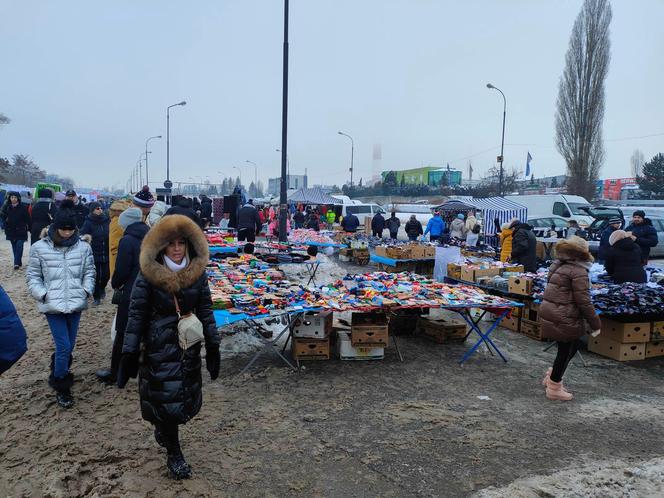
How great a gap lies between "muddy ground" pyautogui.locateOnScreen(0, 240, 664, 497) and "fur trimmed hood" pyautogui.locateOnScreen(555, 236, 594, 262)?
146 centimetres

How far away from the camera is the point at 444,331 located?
677 centimetres

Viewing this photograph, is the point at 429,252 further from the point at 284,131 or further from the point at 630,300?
the point at 630,300

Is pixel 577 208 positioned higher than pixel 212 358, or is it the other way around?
pixel 577 208

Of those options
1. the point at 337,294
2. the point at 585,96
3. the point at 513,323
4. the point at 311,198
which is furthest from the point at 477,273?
the point at 585,96

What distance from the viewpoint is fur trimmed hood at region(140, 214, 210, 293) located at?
298 centimetres

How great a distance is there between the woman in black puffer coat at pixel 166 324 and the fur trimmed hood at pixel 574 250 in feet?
11.3

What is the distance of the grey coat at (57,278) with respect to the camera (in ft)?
13.8

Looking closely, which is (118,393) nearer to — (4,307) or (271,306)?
(271,306)

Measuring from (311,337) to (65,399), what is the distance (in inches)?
101

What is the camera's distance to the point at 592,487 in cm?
337

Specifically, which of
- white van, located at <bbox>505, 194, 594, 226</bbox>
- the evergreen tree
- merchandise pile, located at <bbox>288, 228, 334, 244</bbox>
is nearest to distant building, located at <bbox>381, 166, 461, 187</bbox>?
the evergreen tree

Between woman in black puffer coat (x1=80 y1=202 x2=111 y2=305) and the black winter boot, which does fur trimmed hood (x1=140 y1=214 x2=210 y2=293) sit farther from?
woman in black puffer coat (x1=80 y1=202 x2=111 y2=305)

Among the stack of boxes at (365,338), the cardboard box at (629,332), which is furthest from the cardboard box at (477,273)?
the stack of boxes at (365,338)

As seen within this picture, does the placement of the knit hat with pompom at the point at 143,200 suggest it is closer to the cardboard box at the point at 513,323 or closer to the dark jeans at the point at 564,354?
the dark jeans at the point at 564,354
